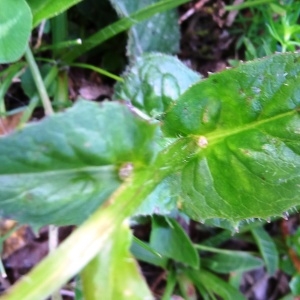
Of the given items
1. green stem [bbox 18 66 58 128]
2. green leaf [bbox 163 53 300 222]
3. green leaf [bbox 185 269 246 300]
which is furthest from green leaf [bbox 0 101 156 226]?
green leaf [bbox 185 269 246 300]

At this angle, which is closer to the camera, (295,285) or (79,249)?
(79,249)

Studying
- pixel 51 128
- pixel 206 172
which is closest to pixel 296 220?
pixel 206 172

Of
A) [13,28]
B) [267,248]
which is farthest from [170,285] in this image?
[13,28]

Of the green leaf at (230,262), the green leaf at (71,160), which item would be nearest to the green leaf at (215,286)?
the green leaf at (230,262)

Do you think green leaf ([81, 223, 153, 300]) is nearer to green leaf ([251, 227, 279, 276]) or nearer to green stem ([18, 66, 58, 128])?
green stem ([18, 66, 58, 128])

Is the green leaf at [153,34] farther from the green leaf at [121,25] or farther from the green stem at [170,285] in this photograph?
the green stem at [170,285]

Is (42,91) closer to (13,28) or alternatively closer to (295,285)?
(13,28)
